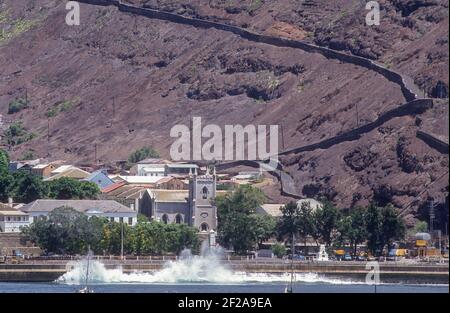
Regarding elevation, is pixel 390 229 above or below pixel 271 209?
below

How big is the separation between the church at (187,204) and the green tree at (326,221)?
34.4 ft

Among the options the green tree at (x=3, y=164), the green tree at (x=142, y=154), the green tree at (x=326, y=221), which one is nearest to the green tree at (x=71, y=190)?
the green tree at (x=3, y=164)

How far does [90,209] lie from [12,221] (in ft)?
19.4

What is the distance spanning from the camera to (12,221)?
141 metres

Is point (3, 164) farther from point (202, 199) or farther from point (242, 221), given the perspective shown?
point (242, 221)

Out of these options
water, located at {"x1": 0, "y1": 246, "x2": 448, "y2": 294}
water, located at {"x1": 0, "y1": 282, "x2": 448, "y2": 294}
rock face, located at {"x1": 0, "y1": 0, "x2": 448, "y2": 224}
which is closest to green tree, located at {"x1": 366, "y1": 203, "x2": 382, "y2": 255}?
water, located at {"x1": 0, "y1": 246, "x2": 448, "y2": 294}

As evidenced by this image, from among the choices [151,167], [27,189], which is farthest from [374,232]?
[151,167]

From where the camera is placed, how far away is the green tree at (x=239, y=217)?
13525 cm

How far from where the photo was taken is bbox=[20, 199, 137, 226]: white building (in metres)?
142

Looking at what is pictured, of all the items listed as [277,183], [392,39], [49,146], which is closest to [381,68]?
[392,39]

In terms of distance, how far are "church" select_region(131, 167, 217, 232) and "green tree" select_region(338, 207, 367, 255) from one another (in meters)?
12.7

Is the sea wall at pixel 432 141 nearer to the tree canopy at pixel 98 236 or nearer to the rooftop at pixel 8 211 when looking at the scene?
the tree canopy at pixel 98 236

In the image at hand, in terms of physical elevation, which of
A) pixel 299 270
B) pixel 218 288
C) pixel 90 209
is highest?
pixel 90 209

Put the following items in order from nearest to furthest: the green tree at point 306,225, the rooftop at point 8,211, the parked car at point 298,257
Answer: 1. the parked car at point 298,257
2. the green tree at point 306,225
3. the rooftop at point 8,211
